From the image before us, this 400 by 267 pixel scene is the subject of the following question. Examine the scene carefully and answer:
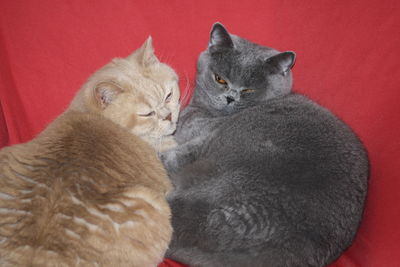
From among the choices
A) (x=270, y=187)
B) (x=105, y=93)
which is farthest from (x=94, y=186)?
(x=270, y=187)

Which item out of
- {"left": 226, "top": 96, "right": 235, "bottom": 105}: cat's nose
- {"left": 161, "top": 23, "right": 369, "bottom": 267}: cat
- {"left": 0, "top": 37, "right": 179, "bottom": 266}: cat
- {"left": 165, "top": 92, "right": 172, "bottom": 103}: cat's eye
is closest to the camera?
{"left": 0, "top": 37, "right": 179, "bottom": 266}: cat

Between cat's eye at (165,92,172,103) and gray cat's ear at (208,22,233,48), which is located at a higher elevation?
gray cat's ear at (208,22,233,48)

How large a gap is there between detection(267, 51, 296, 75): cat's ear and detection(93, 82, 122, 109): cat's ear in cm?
87

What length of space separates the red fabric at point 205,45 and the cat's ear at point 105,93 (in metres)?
0.50

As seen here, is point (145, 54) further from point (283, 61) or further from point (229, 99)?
point (283, 61)

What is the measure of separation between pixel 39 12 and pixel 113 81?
686 millimetres

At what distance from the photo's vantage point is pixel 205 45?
2135mm

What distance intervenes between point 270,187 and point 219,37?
97 cm

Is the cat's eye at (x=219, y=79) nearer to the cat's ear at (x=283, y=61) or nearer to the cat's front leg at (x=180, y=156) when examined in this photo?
the cat's ear at (x=283, y=61)

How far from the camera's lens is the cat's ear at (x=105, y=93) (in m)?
1.52

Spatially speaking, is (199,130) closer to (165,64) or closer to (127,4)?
(165,64)

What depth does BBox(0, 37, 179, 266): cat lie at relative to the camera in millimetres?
1138

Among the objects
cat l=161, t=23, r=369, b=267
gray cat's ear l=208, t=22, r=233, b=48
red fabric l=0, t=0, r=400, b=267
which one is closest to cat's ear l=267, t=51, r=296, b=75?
cat l=161, t=23, r=369, b=267

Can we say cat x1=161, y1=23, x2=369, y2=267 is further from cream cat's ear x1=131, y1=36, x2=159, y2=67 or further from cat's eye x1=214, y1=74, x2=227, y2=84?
cream cat's ear x1=131, y1=36, x2=159, y2=67
